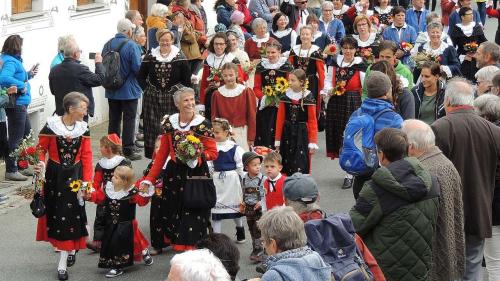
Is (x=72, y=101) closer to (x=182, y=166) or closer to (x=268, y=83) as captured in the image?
(x=182, y=166)

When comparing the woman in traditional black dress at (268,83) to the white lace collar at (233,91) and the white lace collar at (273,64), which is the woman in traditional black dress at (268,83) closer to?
the white lace collar at (273,64)

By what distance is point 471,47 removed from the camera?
17453mm

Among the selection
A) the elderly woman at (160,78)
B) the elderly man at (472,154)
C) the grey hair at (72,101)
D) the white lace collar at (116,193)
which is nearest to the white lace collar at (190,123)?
the white lace collar at (116,193)

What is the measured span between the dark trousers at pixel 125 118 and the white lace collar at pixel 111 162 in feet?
14.7

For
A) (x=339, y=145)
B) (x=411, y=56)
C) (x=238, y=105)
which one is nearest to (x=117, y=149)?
(x=238, y=105)

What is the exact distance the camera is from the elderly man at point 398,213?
778cm

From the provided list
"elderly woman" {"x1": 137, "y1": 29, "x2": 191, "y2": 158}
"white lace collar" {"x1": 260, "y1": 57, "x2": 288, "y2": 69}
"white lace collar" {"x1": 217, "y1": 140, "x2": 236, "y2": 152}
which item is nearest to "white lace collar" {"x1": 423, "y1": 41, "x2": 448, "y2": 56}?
"white lace collar" {"x1": 260, "y1": 57, "x2": 288, "y2": 69}

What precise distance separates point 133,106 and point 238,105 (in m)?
2.78

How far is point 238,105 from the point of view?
43.5ft

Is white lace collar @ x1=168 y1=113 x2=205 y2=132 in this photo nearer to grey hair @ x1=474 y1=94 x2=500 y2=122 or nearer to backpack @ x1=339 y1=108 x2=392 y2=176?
backpack @ x1=339 y1=108 x2=392 y2=176

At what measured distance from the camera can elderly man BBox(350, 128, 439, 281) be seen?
7.78 m

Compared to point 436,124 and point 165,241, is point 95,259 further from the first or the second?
point 436,124

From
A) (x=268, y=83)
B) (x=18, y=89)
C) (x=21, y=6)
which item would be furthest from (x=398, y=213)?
(x=21, y=6)

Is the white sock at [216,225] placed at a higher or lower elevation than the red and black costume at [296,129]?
lower
